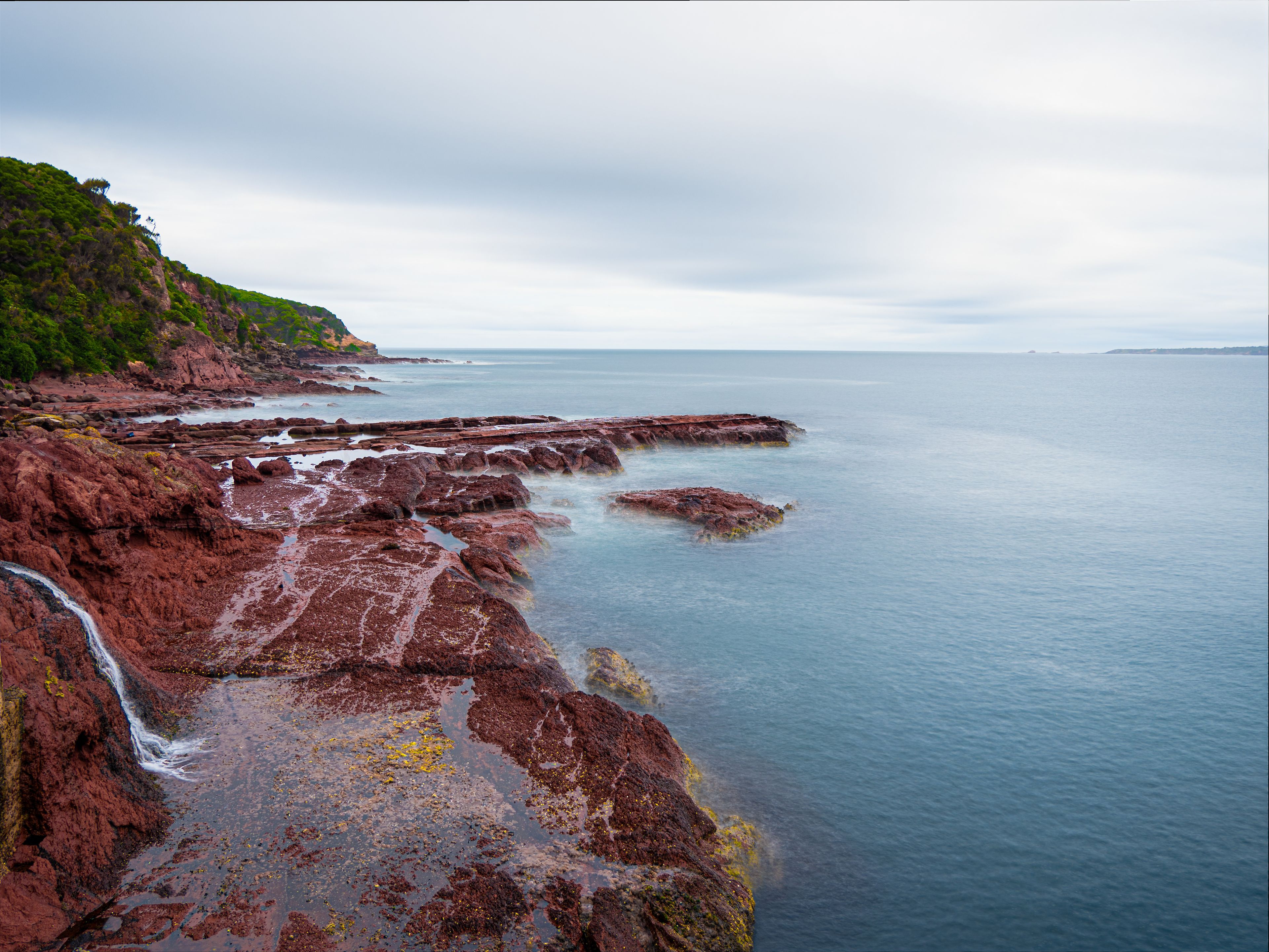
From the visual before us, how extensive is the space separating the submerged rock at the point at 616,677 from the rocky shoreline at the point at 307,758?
Answer: 86cm

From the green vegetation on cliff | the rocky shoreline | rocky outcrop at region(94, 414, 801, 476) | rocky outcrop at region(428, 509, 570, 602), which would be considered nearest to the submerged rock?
the rocky shoreline

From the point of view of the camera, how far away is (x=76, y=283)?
203ft

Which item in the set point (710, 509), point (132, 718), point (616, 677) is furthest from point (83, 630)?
point (710, 509)

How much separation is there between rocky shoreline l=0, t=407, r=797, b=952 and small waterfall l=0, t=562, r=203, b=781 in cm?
22

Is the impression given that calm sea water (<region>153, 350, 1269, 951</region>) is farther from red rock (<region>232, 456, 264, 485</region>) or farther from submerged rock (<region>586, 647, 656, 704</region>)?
red rock (<region>232, 456, 264, 485</region>)

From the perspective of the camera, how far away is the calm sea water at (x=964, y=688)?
9914mm

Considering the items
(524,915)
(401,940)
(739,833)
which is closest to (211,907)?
(401,940)

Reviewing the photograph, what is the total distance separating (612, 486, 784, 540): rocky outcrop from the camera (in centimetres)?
2755

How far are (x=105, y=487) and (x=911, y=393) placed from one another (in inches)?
4639

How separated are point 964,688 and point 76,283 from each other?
78853mm

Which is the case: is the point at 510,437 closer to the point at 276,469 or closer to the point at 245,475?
the point at 276,469

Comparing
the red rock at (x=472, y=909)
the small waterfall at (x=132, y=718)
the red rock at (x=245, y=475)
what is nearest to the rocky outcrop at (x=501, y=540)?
the red rock at (x=245, y=475)

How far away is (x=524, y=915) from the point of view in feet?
25.3

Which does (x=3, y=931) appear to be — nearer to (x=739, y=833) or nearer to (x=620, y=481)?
(x=739, y=833)
